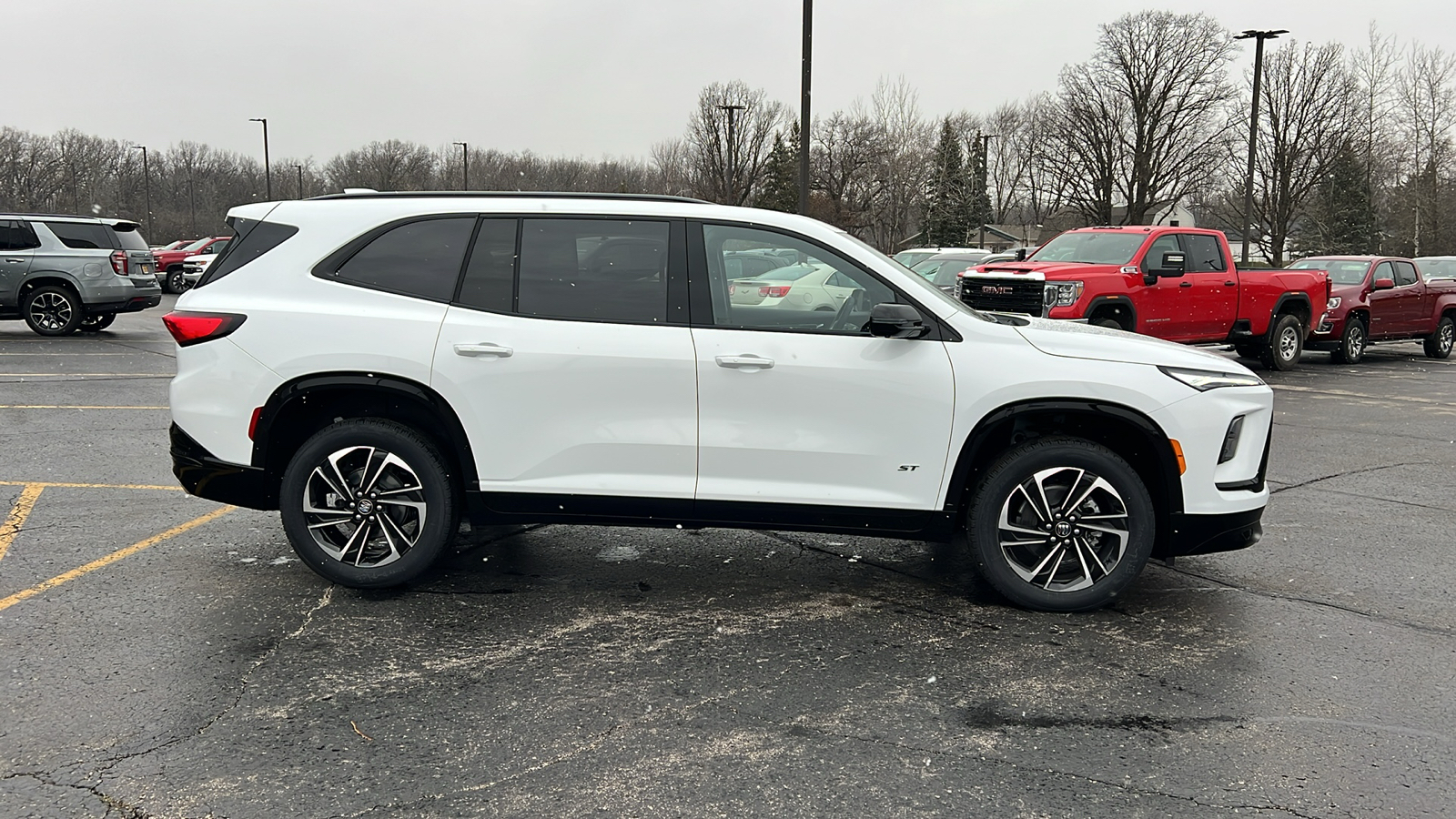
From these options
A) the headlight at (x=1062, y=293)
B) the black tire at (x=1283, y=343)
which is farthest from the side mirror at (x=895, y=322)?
the black tire at (x=1283, y=343)

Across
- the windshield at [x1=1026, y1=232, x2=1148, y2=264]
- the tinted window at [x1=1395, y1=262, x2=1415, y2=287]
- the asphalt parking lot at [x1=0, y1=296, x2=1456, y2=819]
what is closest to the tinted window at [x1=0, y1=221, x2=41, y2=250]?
the asphalt parking lot at [x1=0, y1=296, x2=1456, y2=819]

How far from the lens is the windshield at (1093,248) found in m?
13.2

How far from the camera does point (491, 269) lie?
4.76 m

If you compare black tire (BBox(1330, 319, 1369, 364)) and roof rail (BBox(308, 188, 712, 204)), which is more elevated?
roof rail (BBox(308, 188, 712, 204))

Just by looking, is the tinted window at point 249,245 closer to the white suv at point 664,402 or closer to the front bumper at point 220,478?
the white suv at point 664,402

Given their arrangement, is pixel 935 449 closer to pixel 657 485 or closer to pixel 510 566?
pixel 657 485

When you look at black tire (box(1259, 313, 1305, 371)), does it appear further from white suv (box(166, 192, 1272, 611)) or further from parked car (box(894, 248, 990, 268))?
white suv (box(166, 192, 1272, 611))

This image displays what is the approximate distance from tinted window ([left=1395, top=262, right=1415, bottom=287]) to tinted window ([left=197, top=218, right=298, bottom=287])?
62.5 feet

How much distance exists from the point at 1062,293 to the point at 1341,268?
8.97m

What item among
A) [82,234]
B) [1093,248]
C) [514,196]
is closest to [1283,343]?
[1093,248]

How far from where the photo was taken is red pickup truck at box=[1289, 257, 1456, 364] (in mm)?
17078

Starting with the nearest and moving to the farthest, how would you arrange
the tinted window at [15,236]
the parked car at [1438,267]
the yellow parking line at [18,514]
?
the yellow parking line at [18,514] < the tinted window at [15,236] < the parked car at [1438,267]

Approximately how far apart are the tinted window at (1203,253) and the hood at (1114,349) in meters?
9.73

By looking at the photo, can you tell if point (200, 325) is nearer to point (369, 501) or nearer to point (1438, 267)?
point (369, 501)
